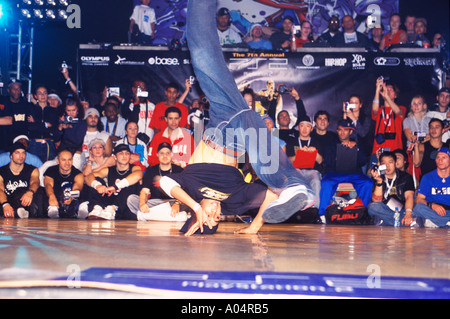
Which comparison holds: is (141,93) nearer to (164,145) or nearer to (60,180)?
(164,145)

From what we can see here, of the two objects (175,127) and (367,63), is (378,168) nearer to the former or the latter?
(367,63)

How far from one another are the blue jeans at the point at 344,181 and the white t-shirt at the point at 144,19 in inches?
163

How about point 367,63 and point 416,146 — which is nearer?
point 416,146

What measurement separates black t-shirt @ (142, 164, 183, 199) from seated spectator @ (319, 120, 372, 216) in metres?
1.76

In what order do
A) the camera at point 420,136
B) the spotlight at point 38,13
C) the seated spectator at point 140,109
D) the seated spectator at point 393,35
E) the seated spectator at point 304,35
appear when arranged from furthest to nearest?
the seated spectator at point 304,35, the seated spectator at point 393,35, the spotlight at point 38,13, the seated spectator at point 140,109, the camera at point 420,136

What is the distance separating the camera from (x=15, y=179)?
A: 5.27 m

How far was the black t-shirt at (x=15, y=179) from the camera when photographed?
525 cm

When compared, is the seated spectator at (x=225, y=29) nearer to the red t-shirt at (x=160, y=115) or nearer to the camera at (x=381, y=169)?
the red t-shirt at (x=160, y=115)

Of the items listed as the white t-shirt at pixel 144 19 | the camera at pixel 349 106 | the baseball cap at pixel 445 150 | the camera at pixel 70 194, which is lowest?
the camera at pixel 70 194

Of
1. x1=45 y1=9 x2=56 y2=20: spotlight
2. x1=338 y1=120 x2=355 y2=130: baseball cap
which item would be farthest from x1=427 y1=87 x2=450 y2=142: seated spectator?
x1=45 y1=9 x2=56 y2=20: spotlight

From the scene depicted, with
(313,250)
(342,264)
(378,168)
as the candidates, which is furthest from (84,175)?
(342,264)

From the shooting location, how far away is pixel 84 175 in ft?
18.1

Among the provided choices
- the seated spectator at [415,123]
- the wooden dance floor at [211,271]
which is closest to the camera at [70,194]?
the wooden dance floor at [211,271]

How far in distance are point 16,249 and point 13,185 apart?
3.64 meters
